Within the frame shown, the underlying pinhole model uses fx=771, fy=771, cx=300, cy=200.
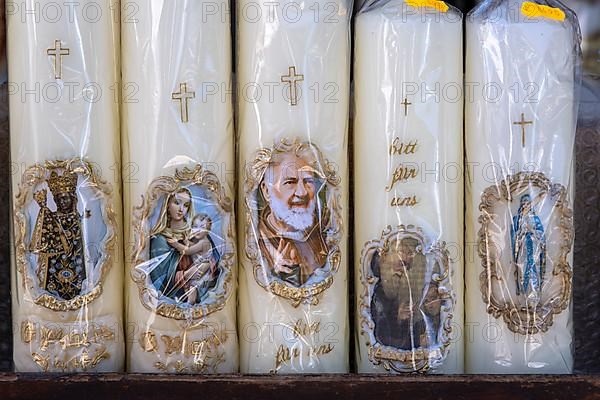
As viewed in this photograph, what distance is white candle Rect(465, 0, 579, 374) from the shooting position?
112cm

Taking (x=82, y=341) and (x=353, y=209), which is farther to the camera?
(x=353, y=209)

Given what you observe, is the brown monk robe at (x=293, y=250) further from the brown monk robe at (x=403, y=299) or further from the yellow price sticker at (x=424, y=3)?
the yellow price sticker at (x=424, y=3)

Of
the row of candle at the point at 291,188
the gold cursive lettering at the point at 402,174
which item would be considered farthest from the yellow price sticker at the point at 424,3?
the gold cursive lettering at the point at 402,174

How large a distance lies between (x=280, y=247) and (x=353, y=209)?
17 cm

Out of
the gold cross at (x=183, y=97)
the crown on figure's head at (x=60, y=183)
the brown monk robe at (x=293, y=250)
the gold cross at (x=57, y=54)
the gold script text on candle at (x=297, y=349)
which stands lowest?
the gold script text on candle at (x=297, y=349)

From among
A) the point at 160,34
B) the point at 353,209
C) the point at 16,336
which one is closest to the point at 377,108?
the point at 353,209

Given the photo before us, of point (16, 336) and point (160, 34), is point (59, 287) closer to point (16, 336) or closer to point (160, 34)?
point (16, 336)

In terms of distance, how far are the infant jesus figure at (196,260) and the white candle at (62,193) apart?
105 millimetres

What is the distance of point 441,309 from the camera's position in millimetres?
1115

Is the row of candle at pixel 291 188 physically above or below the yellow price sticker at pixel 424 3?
below

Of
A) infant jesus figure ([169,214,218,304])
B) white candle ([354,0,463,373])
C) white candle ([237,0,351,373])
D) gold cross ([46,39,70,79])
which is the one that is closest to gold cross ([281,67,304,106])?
white candle ([237,0,351,373])

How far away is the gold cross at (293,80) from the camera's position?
1.10m

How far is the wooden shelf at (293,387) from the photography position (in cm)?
103

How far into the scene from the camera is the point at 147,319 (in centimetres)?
109
